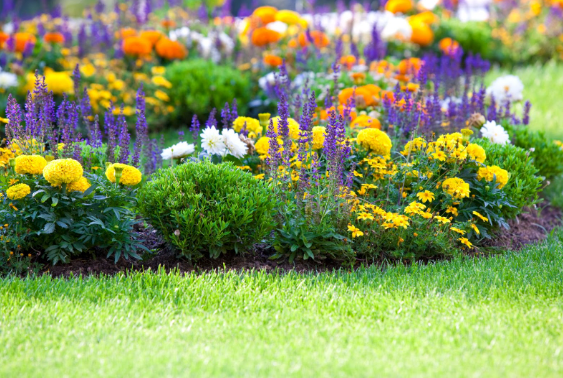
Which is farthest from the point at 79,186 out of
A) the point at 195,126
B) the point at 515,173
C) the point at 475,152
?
the point at 515,173

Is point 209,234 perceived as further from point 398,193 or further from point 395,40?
point 395,40

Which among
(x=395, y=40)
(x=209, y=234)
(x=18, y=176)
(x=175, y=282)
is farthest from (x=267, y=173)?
(x=395, y=40)

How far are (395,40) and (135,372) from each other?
728 cm

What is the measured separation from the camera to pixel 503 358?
263 centimetres

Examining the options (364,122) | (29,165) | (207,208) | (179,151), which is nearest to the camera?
(29,165)

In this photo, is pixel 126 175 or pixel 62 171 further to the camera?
pixel 126 175

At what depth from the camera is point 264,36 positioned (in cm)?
790

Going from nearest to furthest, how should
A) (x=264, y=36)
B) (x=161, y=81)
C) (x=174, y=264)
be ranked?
(x=174, y=264) < (x=161, y=81) < (x=264, y=36)

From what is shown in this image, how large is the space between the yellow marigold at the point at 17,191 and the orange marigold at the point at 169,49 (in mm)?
4919

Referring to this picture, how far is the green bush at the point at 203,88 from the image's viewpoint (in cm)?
708

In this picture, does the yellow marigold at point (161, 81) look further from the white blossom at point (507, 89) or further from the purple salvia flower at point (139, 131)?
the white blossom at point (507, 89)

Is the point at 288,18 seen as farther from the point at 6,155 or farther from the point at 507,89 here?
the point at 6,155

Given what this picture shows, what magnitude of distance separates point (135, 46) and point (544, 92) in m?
5.46

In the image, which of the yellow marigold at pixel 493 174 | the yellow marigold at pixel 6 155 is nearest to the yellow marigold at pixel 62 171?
the yellow marigold at pixel 6 155
